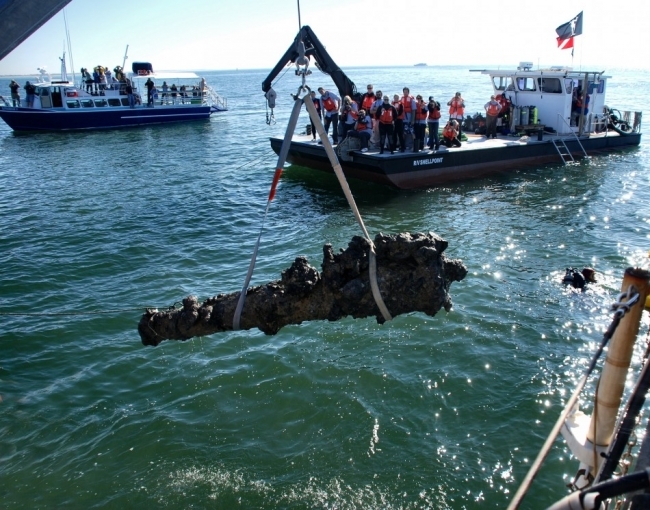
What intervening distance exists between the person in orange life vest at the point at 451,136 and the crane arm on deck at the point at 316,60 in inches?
157

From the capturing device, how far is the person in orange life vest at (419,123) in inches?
722

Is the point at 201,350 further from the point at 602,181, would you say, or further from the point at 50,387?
the point at 602,181

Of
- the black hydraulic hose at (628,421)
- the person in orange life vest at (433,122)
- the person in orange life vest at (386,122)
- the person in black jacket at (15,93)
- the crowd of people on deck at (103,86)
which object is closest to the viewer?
the black hydraulic hose at (628,421)

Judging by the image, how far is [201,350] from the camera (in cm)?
948

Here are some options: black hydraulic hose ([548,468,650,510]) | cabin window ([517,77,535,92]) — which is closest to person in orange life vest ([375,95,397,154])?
cabin window ([517,77,535,92])

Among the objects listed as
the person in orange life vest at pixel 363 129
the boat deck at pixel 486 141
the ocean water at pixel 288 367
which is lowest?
the ocean water at pixel 288 367

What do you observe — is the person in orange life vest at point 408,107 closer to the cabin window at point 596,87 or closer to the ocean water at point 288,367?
the ocean water at point 288,367

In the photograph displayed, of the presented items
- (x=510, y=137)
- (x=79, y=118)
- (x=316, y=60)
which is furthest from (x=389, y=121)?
(x=79, y=118)

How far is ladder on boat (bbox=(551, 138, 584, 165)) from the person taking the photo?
2247 cm

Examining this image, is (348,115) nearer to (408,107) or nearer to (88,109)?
(408,107)

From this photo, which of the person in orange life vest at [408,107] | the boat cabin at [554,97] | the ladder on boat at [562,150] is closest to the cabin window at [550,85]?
the boat cabin at [554,97]

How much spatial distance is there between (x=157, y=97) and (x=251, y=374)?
3922cm

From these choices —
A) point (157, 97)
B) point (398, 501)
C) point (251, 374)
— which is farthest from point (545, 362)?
point (157, 97)

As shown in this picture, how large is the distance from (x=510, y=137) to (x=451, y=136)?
14.1 feet
